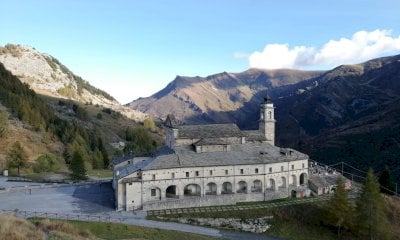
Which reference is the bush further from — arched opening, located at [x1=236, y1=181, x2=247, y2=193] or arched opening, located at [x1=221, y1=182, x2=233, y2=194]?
arched opening, located at [x1=236, y1=181, x2=247, y2=193]

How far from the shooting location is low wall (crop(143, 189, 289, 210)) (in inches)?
2317

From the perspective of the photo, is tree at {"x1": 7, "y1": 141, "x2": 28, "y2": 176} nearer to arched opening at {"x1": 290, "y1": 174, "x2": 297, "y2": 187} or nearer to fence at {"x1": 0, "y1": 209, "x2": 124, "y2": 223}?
fence at {"x1": 0, "y1": 209, "x2": 124, "y2": 223}

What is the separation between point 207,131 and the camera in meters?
68.9

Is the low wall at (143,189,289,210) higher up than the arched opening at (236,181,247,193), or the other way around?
the arched opening at (236,181,247,193)

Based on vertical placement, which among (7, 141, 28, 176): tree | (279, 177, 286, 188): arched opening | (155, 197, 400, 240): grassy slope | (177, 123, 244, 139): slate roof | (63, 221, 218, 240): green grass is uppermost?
(177, 123, 244, 139): slate roof

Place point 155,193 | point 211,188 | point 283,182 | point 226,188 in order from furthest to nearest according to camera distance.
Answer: point 283,182 < point 226,188 < point 211,188 < point 155,193

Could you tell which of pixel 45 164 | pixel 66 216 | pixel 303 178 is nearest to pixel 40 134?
pixel 45 164

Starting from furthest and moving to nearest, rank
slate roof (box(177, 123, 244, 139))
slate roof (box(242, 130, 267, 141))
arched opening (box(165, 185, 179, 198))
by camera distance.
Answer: slate roof (box(242, 130, 267, 141))
slate roof (box(177, 123, 244, 139))
arched opening (box(165, 185, 179, 198))

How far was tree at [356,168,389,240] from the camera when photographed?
55188mm

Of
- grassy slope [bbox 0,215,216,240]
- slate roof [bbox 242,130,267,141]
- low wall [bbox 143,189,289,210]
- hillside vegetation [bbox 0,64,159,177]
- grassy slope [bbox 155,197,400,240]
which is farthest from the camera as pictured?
hillside vegetation [bbox 0,64,159,177]

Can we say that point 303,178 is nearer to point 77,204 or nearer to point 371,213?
point 371,213

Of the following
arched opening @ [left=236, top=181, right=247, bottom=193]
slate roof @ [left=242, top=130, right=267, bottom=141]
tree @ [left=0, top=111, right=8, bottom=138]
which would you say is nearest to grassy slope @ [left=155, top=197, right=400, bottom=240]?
arched opening @ [left=236, top=181, right=247, bottom=193]

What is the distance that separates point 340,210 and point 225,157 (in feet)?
63.2

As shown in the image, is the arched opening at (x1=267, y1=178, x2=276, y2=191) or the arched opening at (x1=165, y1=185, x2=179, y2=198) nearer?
the arched opening at (x1=165, y1=185, x2=179, y2=198)
